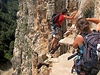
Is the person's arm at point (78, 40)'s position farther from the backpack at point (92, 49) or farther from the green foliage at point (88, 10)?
the green foliage at point (88, 10)

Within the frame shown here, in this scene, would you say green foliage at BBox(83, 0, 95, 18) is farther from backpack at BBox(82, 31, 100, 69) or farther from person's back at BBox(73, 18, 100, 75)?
backpack at BBox(82, 31, 100, 69)

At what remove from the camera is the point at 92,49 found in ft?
16.4

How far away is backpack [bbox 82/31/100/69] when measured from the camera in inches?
194

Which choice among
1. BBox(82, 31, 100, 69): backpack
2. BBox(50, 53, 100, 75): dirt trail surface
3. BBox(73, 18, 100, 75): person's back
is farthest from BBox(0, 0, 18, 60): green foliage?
BBox(82, 31, 100, 69): backpack

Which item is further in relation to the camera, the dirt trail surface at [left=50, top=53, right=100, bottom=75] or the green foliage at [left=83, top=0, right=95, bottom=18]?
the green foliage at [left=83, top=0, right=95, bottom=18]

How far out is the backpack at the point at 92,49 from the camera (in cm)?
493

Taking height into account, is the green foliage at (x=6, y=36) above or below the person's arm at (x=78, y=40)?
below

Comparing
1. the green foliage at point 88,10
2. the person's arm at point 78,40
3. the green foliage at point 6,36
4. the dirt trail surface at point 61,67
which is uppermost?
the person's arm at point 78,40

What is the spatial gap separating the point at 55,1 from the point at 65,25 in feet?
7.26

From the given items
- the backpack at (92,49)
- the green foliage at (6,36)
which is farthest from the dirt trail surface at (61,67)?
the green foliage at (6,36)

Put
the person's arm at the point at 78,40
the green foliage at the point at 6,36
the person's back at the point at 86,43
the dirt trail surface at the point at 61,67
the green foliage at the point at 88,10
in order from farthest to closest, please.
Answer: the green foliage at the point at 6,36 < the green foliage at the point at 88,10 < the dirt trail surface at the point at 61,67 < the person's arm at the point at 78,40 < the person's back at the point at 86,43

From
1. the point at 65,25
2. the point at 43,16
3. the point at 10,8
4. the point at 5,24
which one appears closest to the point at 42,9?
the point at 43,16

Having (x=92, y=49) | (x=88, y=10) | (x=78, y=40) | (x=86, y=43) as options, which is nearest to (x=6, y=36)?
(x=88, y=10)

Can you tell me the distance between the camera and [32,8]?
19.5m
